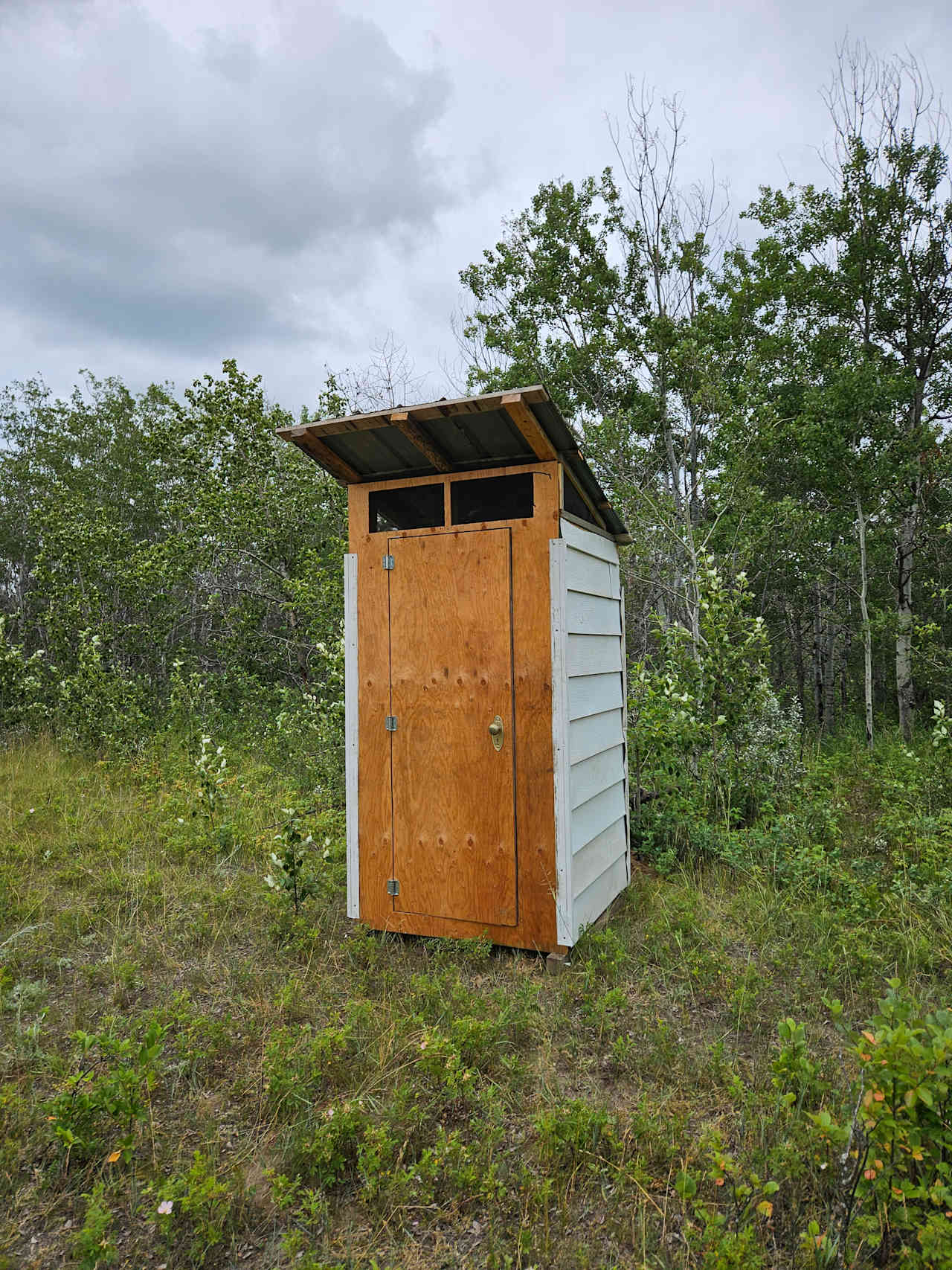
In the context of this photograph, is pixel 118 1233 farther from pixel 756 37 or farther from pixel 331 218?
pixel 331 218

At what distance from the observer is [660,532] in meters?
8.73

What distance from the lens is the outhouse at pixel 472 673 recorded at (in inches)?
141

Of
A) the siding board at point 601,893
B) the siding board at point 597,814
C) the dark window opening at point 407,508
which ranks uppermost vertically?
the dark window opening at point 407,508

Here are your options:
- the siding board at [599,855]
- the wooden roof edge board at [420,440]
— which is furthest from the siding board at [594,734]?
the wooden roof edge board at [420,440]

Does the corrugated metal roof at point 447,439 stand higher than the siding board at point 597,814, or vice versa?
the corrugated metal roof at point 447,439

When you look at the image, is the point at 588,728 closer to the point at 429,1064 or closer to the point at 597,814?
the point at 597,814

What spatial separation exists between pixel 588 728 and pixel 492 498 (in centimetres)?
136

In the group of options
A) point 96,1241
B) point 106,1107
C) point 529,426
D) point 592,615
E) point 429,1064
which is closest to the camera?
point 96,1241

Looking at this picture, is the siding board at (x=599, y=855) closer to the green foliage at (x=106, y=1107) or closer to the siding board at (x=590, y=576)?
the siding board at (x=590, y=576)

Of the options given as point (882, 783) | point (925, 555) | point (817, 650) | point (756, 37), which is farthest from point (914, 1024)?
point (817, 650)

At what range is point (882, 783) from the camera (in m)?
6.11

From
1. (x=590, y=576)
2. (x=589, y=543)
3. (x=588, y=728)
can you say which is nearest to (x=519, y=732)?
(x=588, y=728)

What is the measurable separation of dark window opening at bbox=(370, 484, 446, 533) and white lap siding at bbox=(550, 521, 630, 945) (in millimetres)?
741

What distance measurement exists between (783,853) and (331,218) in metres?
10.6
